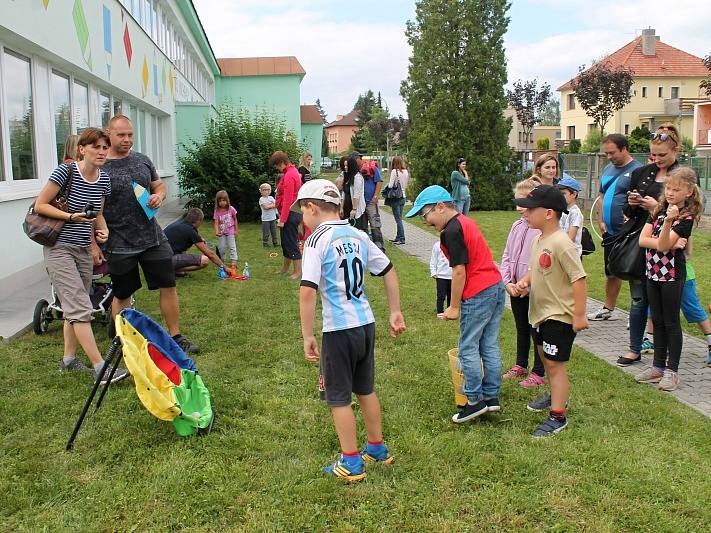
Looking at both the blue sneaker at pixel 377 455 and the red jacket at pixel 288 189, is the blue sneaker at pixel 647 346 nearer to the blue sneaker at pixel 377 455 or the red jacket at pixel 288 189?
the blue sneaker at pixel 377 455

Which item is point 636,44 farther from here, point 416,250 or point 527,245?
point 527,245

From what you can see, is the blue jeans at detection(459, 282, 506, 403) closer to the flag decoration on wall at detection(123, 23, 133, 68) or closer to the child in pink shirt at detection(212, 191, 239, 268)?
the child in pink shirt at detection(212, 191, 239, 268)

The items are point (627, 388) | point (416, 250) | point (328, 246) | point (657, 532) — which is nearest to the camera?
point (657, 532)

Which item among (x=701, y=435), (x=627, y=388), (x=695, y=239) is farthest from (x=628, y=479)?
(x=695, y=239)

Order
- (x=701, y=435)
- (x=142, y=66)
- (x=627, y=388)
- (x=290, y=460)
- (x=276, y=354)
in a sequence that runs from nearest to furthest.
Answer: (x=290, y=460) < (x=701, y=435) < (x=627, y=388) < (x=276, y=354) < (x=142, y=66)

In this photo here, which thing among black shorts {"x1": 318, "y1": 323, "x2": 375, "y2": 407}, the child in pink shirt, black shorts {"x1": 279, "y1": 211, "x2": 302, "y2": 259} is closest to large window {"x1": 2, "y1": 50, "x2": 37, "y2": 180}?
the child in pink shirt

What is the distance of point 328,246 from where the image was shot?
339 centimetres

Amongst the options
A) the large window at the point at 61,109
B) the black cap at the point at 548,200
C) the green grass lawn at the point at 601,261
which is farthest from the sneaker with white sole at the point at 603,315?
the large window at the point at 61,109

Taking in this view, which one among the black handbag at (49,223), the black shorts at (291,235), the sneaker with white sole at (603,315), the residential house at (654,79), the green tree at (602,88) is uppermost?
the residential house at (654,79)

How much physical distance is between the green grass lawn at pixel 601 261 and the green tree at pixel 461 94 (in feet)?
10.00

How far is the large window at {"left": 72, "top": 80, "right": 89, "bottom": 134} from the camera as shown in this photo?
11602 mm

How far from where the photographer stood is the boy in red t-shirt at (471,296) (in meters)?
4.16

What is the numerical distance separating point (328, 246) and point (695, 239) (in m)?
13.3

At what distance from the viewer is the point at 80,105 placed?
1204cm
